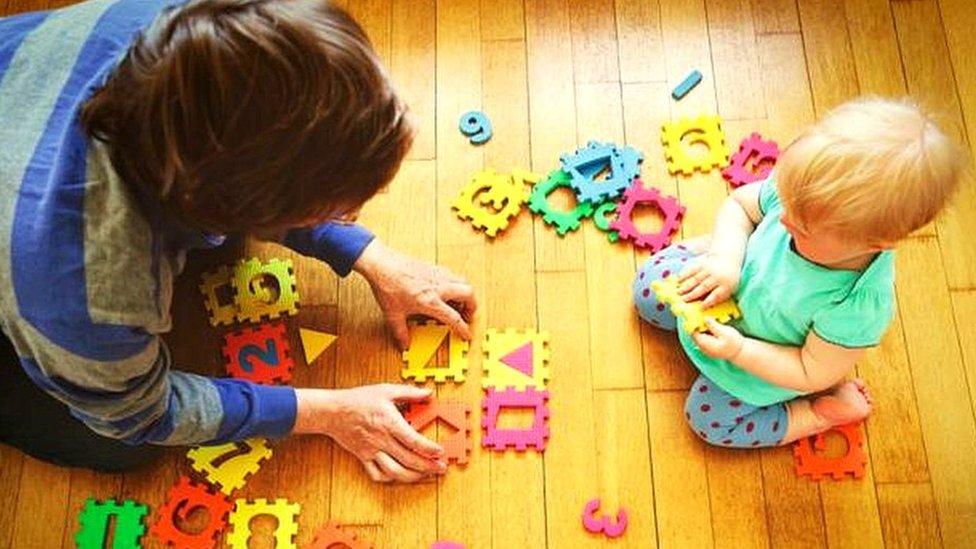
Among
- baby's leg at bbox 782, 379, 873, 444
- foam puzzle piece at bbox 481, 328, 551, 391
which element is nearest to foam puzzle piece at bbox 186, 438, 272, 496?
foam puzzle piece at bbox 481, 328, 551, 391

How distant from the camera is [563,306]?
138 cm

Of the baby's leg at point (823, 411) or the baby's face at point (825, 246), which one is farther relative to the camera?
the baby's leg at point (823, 411)

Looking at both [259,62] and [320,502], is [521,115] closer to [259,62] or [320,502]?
[320,502]

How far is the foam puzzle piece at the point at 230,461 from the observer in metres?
1.28

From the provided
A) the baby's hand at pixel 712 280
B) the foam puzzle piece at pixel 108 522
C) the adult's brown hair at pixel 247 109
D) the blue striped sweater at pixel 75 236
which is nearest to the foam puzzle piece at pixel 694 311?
the baby's hand at pixel 712 280

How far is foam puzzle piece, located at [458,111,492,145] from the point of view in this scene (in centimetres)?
148

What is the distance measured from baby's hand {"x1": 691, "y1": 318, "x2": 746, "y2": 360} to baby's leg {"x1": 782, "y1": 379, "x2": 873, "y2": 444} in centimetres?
Answer: 17

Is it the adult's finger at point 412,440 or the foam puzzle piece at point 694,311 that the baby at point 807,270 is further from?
the adult's finger at point 412,440

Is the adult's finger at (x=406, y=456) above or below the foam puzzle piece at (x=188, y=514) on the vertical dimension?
above

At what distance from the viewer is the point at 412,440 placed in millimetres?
1260

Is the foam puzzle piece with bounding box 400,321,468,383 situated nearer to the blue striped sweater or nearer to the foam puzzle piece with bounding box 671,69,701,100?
the blue striped sweater

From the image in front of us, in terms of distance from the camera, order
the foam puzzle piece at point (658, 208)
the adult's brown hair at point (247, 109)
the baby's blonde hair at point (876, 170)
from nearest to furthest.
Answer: the adult's brown hair at point (247, 109) < the baby's blonde hair at point (876, 170) < the foam puzzle piece at point (658, 208)

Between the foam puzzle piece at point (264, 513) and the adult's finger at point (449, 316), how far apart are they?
0.34 m

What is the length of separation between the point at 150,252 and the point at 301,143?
0.75 ft
